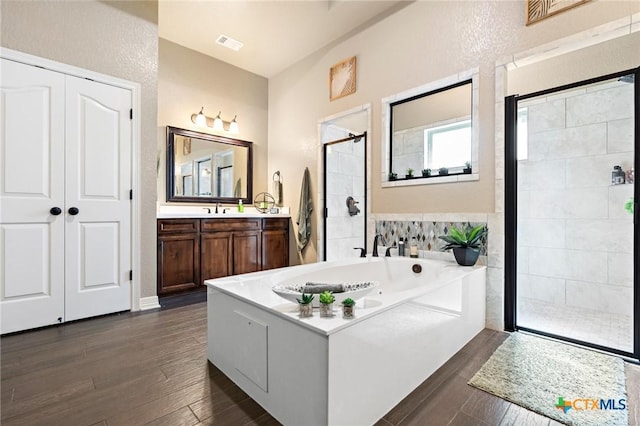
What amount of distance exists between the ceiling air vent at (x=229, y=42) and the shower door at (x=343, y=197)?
164cm

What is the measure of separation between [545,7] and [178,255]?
3.81m

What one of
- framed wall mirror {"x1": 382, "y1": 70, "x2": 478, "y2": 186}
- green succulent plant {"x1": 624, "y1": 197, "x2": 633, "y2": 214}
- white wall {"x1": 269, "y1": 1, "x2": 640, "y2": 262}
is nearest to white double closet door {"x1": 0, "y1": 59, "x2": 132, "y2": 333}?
white wall {"x1": 269, "y1": 1, "x2": 640, "y2": 262}

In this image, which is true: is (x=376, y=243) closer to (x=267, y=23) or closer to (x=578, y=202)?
(x=578, y=202)

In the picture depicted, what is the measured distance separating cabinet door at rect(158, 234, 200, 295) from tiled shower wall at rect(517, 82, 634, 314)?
3.57 metres

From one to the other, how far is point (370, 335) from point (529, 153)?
9.90ft

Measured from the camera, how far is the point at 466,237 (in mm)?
2445

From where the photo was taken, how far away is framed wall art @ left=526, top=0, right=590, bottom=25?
2.06 meters

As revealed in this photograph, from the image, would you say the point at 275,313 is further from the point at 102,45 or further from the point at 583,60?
the point at 583,60

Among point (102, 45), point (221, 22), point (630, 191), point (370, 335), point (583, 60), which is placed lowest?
point (370, 335)

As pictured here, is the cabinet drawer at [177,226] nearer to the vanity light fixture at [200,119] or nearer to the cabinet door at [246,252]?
the cabinet door at [246,252]

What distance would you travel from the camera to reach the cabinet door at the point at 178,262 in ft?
10.3

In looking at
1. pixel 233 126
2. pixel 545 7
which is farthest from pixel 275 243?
pixel 545 7

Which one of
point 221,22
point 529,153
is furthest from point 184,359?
point 529,153

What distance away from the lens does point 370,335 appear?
4.25ft
